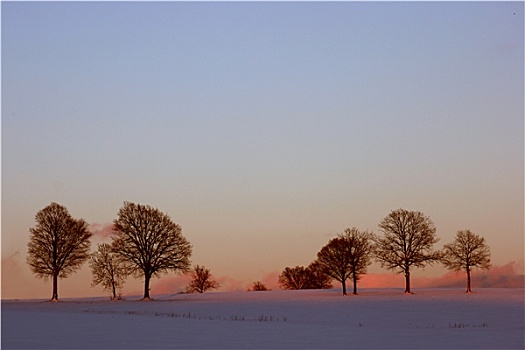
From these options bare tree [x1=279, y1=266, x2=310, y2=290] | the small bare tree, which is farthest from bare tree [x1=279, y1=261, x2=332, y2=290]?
the small bare tree

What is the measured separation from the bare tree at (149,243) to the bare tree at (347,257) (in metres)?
21.1

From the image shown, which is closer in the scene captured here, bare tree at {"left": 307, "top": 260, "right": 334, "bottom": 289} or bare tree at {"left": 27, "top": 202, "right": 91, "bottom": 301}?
bare tree at {"left": 27, "top": 202, "right": 91, "bottom": 301}

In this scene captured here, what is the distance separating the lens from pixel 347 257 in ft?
301

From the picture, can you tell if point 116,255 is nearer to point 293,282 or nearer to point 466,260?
point 466,260

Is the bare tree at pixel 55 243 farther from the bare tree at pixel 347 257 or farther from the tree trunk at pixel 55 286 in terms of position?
the bare tree at pixel 347 257

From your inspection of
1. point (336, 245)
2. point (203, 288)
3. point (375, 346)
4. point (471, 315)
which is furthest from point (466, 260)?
point (375, 346)

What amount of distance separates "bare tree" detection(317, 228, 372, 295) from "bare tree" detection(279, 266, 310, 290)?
49584 mm

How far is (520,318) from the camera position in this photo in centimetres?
4528

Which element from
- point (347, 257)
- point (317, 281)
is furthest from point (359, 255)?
point (317, 281)

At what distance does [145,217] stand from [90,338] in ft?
188

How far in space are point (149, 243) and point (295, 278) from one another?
6568cm

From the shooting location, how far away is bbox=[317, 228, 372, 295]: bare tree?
299 ft

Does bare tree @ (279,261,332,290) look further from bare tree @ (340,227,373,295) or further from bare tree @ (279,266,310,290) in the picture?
bare tree @ (340,227,373,295)

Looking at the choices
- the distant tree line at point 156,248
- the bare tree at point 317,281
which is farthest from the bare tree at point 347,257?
the bare tree at point 317,281
